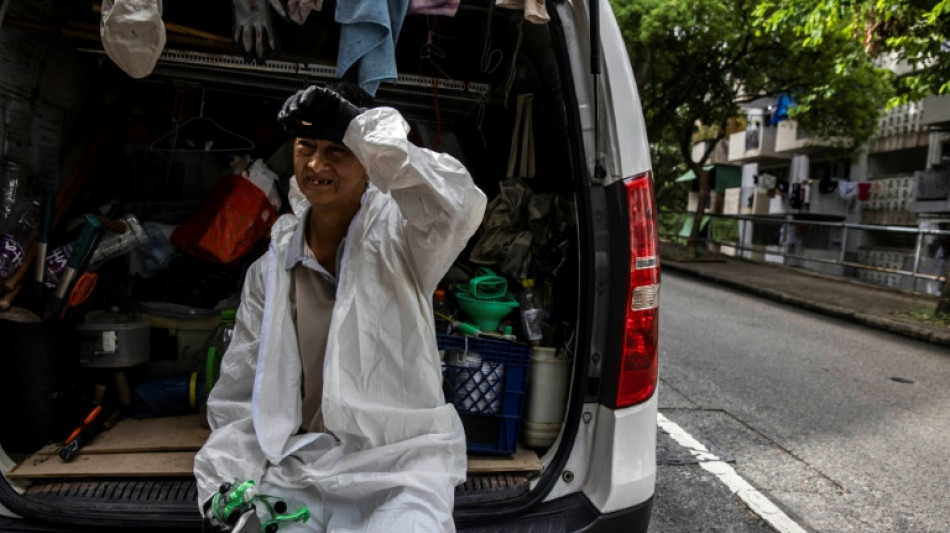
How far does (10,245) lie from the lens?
233 cm

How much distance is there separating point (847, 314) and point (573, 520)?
9670mm

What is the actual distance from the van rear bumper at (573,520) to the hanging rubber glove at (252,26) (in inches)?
70.2

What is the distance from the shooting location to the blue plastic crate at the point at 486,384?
2.32m

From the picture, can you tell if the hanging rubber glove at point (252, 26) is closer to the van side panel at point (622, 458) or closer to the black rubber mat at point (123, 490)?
the black rubber mat at point (123, 490)

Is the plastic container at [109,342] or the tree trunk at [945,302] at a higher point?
the plastic container at [109,342]

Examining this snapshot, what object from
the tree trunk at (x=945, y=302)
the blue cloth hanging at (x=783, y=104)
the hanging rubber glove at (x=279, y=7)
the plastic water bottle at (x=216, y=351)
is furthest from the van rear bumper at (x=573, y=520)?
the blue cloth hanging at (x=783, y=104)

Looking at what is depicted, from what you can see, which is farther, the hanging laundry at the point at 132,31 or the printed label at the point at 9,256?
the printed label at the point at 9,256

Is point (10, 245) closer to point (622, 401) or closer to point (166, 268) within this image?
point (166, 268)

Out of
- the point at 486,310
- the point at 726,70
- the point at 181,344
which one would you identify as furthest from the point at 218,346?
the point at 726,70

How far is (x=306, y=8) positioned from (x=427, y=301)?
3.60 feet

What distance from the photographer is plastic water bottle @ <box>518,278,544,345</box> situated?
2662 millimetres

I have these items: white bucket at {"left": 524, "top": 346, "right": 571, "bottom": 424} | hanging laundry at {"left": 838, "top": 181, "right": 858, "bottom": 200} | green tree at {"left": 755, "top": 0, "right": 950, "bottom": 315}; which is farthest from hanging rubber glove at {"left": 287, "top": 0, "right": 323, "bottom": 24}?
hanging laundry at {"left": 838, "top": 181, "right": 858, "bottom": 200}

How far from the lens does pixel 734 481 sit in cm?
A: 323

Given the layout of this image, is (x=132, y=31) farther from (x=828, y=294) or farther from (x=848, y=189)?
(x=848, y=189)
